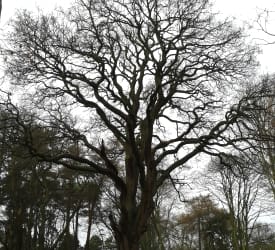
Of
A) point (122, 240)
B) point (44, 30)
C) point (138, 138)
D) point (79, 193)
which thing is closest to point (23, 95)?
point (44, 30)

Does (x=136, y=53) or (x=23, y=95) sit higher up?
(x=136, y=53)

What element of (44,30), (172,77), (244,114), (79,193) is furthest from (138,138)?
(79,193)

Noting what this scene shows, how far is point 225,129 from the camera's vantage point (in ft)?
40.7

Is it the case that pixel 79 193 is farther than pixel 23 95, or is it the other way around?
pixel 79 193

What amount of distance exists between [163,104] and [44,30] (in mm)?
4627

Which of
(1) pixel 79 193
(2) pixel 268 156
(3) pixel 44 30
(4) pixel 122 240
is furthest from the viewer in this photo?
(1) pixel 79 193

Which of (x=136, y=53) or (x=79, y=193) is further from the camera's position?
(x=79, y=193)

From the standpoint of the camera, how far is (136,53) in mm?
13727

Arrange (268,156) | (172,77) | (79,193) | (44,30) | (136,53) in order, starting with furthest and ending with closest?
(79,193) → (268,156) → (136,53) → (172,77) → (44,30)

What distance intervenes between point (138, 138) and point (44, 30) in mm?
4942

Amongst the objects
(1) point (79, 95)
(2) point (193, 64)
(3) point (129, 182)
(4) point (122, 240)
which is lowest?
(4) point (122, 240)

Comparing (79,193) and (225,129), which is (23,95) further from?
(79,193)

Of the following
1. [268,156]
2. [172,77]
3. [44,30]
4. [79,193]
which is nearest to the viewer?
[44,30]

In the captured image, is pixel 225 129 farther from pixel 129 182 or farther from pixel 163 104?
pixel 129 182
